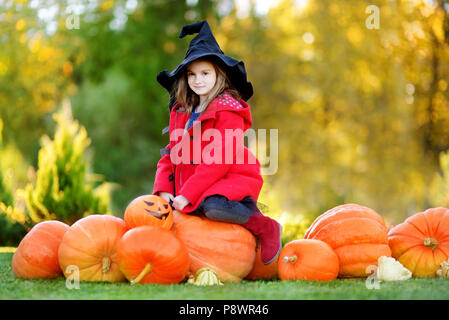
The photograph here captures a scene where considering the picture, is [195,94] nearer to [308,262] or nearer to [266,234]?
[266,234]

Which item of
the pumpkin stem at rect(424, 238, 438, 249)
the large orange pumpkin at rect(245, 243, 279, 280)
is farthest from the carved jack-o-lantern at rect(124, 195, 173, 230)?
the pumpkin stem at rect(424, 238, 438, 249)

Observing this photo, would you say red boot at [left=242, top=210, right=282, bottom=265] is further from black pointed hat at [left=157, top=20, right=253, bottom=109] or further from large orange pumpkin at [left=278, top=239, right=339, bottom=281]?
black pointed hat at [left=157, top=20, right=253, bottom=109]

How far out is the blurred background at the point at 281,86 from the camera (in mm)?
12438

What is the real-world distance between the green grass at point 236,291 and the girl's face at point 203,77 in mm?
1414

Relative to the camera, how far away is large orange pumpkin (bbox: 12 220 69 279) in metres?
3.21

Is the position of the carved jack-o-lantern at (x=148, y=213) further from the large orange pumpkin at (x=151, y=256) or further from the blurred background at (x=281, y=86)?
the blurred background at (x=281, y=86)

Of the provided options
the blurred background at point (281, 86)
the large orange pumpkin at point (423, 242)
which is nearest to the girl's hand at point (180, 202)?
the large orange pumpkin at point (423, 242)

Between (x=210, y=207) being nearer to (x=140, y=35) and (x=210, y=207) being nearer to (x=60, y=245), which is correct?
(x=60, y=245)

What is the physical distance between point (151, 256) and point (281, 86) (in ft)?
52.0

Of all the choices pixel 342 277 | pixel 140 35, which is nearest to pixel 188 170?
pixel 342 277

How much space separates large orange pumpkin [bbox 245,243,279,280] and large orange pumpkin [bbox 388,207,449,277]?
89 centimetres

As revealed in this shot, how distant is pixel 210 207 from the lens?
126 inches
